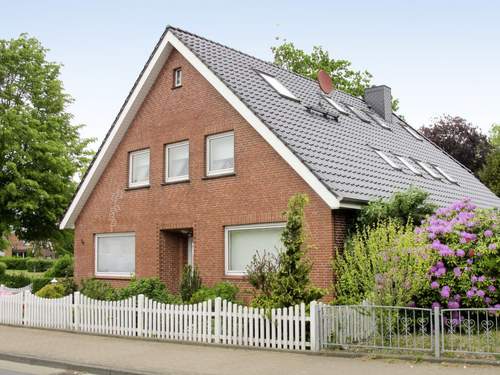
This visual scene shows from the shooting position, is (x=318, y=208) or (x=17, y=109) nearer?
(x=318, y=208)

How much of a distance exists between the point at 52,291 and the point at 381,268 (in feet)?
35.0

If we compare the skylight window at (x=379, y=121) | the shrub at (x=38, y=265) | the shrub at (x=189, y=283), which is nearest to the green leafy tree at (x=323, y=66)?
the skylight window at (x=379, y=121)

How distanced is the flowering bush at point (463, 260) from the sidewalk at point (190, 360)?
3034 millimetres

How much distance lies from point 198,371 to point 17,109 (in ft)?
72.9

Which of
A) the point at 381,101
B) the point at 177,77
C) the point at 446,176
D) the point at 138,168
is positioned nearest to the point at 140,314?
the point at 138,168

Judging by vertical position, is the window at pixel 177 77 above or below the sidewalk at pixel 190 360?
above

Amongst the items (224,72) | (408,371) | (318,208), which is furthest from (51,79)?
(408,371)

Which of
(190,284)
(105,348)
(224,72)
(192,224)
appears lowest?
(105,348)

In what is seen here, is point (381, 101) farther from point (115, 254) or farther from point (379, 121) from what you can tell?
point (115, 254)

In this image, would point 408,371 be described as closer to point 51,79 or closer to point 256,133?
point 256,133

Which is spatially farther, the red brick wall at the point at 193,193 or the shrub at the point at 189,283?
the shrub at the point at 189,283

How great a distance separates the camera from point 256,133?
1558cm

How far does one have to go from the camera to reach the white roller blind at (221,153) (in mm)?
16438

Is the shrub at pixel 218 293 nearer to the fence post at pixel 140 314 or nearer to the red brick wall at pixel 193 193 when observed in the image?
the red brick wall at pixel 193 193
